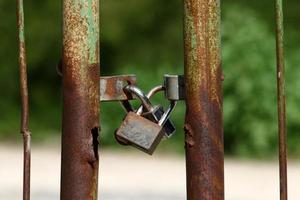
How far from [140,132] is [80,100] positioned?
137 mm

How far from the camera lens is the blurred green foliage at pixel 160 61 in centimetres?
757

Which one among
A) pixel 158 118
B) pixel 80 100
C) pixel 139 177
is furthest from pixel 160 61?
pixel 80 100

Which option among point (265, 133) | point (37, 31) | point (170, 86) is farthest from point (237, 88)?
point (170, 86)

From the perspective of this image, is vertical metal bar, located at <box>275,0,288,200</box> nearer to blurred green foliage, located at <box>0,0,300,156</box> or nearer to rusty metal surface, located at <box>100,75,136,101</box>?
rusty metal surface, located at <box>100,75,136,101</box>

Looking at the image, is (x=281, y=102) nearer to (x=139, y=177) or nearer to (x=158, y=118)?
(x=158, y=118)

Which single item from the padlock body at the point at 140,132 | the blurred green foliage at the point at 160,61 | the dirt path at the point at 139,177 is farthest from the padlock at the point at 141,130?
the blurred green foliage at the point at 160,61

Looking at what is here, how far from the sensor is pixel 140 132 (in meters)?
1.96

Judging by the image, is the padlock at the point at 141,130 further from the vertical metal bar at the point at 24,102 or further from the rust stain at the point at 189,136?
the vertical metal bar at the point at 24,102

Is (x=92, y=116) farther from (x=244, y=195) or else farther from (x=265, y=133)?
(x=265, y=133)

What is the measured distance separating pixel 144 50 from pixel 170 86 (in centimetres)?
645

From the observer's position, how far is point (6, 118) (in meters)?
8.46

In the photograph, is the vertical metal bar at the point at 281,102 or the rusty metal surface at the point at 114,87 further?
the rusty metal surface at the point at 114,87

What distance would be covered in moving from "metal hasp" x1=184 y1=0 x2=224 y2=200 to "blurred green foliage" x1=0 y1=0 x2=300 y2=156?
5.62 m

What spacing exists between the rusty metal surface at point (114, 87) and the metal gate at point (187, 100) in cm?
4
